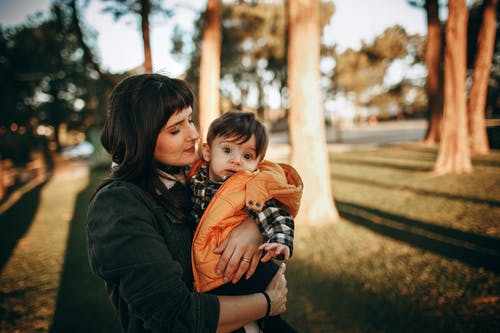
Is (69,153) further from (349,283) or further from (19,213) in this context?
(349,283)

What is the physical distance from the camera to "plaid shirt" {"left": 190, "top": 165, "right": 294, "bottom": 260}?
5.09 feet

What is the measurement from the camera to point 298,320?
3.56 m

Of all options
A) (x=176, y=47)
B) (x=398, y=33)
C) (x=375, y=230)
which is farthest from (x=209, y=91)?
(x=398, y=33)

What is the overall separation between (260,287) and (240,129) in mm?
997

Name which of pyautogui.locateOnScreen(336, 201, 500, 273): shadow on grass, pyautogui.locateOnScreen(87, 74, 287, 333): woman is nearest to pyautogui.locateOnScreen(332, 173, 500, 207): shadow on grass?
pyautogui.locateOnScreen(336, 201, 500, 273): shadow on grass

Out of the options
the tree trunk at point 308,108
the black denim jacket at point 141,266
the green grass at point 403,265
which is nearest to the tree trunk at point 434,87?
the green grass at point 403,265

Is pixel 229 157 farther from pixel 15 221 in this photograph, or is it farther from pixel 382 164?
pixel 382 164

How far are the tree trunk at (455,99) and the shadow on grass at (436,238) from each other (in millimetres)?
5348

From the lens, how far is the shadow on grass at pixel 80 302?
3.73 metres

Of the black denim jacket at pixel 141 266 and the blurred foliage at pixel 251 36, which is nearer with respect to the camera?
the black denim jacket at pixel 141 266

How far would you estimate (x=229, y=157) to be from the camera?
1.92 m

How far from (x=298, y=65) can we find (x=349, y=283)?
4055 millimetres

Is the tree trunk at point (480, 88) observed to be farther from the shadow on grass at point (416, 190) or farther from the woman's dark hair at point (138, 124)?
the woman's dark hair at point (138, 124)

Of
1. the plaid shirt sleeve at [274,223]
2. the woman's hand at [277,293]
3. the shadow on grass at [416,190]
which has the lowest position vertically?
the shadow on grass at [416,190]
